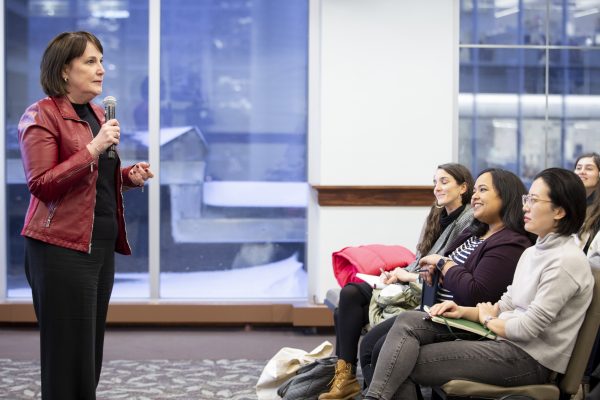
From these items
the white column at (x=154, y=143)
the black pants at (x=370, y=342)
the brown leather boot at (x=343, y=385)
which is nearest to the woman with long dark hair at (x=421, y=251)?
the brown leather boot at (x=343, y=385)

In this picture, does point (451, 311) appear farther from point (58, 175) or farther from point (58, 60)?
point (58, 60)

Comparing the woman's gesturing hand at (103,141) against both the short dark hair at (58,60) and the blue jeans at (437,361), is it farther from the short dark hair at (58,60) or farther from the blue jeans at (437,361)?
the blue jeans at (437,361)

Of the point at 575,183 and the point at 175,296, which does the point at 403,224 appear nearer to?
the point at 175,296

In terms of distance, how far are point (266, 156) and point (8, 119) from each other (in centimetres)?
208

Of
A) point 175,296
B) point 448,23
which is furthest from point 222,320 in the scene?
point 448,23

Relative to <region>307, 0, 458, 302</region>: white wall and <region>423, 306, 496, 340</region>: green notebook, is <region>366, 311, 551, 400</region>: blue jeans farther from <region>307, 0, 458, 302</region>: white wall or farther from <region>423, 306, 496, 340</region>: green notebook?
<region>307, 0, 458, 302</region>: white wall

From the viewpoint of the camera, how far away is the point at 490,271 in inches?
153

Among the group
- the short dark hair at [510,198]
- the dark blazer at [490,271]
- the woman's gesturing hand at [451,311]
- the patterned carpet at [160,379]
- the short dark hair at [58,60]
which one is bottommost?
the patterned carpet at [160,379]

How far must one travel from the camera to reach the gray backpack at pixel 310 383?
183 inches

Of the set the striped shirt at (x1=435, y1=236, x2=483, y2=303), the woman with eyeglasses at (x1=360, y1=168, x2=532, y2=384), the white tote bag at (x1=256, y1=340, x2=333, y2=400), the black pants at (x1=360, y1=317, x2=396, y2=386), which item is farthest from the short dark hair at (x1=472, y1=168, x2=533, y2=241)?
the white tote bag at (x1=256, y1=340, x2=333, y2=400)

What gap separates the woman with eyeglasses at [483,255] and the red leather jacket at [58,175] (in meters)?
1.47

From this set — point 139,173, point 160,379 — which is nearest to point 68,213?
point 139,173

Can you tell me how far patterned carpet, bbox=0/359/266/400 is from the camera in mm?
4914

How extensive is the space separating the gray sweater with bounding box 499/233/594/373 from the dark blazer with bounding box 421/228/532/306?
1.20ft
